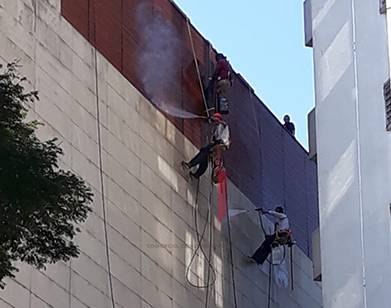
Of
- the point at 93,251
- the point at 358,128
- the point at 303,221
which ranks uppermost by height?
the point at 303,221

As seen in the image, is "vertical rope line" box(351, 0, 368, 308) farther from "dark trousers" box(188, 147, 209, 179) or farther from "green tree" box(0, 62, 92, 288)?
"green tree" box(0, 62, 92, 288)

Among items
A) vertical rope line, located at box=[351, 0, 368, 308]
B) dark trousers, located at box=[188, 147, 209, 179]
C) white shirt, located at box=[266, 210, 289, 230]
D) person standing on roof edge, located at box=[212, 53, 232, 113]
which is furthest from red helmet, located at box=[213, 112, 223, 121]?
vertical rope line, located at box=[351, 0, 368, 308]

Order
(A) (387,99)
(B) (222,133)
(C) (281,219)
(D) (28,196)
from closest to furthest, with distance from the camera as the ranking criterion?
(D) (28,196)
(A) (387,99)
(B) (222,133)
(C) (281,219)

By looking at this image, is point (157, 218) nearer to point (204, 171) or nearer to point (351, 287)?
point (204, 171)

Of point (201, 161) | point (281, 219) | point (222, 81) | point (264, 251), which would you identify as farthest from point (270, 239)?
point (222, 81)

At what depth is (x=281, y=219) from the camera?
26.8m

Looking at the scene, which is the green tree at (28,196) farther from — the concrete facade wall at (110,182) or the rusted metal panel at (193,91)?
the rusted metal panel at (193,91)

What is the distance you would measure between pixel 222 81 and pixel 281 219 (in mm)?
3685

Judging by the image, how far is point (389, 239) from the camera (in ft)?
63.7

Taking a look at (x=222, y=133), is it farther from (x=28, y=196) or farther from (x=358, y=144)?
(x=28, y=196)

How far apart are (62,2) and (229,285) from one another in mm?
7475

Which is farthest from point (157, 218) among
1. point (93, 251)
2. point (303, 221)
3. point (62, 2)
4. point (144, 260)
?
point (303, 221)

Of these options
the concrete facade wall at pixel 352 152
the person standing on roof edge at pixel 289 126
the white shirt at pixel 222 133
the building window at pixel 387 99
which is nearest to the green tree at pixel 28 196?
the concrete facade wall at pixel 352 152

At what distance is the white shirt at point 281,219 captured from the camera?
26609 millimetres
